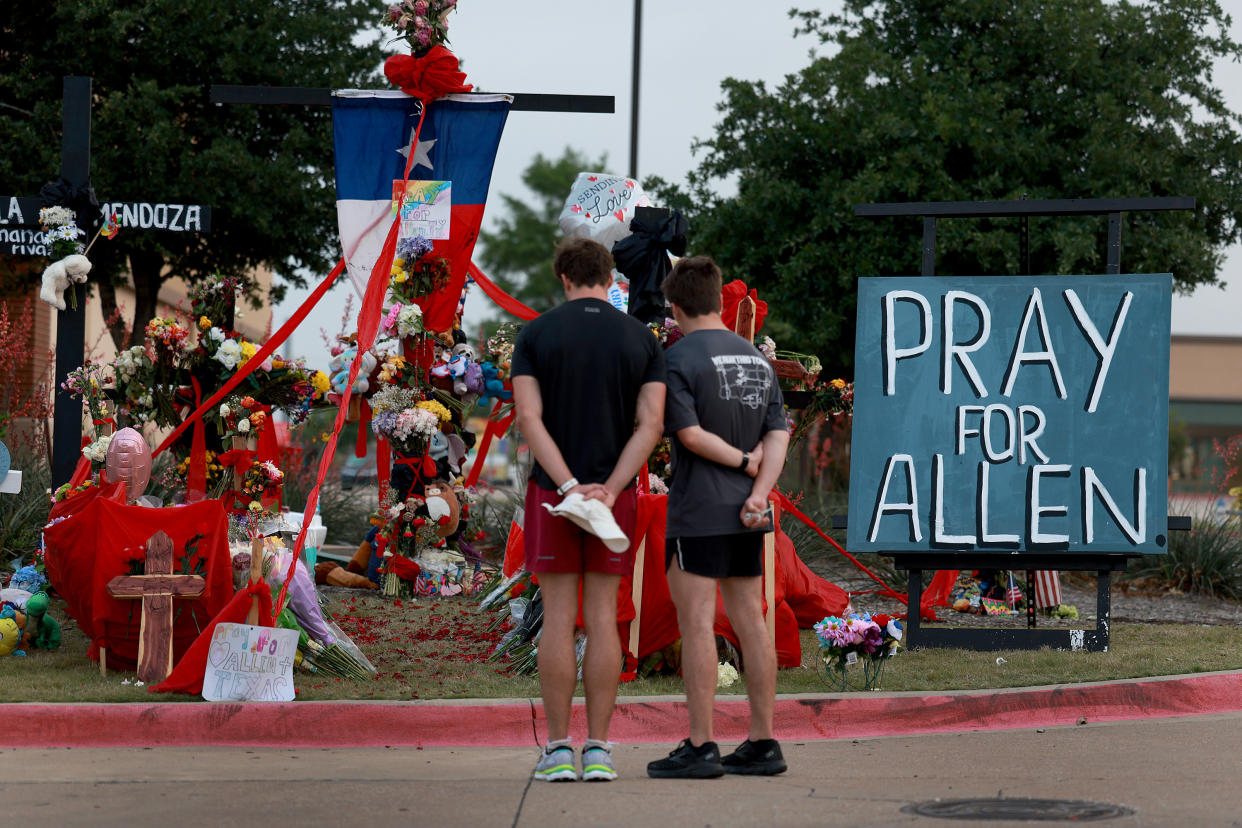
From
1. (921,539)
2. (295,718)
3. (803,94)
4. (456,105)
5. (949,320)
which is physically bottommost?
(295,718)

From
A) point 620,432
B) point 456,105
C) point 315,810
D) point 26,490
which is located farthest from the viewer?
point 26,490

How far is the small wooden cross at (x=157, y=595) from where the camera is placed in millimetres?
6508

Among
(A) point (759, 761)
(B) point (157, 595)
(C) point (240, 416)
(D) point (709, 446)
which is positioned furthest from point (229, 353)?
(A) point (759, 761)

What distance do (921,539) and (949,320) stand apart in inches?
49.7

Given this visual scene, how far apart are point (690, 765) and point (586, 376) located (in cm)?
145

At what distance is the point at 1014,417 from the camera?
8.08m

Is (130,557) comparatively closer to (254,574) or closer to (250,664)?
(254,574)

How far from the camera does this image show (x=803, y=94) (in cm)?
1789

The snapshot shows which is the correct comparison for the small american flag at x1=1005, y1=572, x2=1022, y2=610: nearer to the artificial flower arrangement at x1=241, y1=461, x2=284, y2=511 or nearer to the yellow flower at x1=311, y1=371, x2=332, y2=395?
the yellow flower at x1=311, y1=371, x2=332, y2=395

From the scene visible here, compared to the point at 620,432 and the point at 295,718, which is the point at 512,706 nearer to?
the point at 295,718

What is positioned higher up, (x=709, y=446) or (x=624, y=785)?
(x=709, y=446)

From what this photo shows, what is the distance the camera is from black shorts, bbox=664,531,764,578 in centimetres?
516

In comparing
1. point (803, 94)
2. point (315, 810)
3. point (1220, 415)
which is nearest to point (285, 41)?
point (803, 94)

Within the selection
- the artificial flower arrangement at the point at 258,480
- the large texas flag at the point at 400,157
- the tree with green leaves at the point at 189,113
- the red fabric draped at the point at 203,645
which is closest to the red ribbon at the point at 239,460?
the artificial flower arrangement at the point at 258,480
